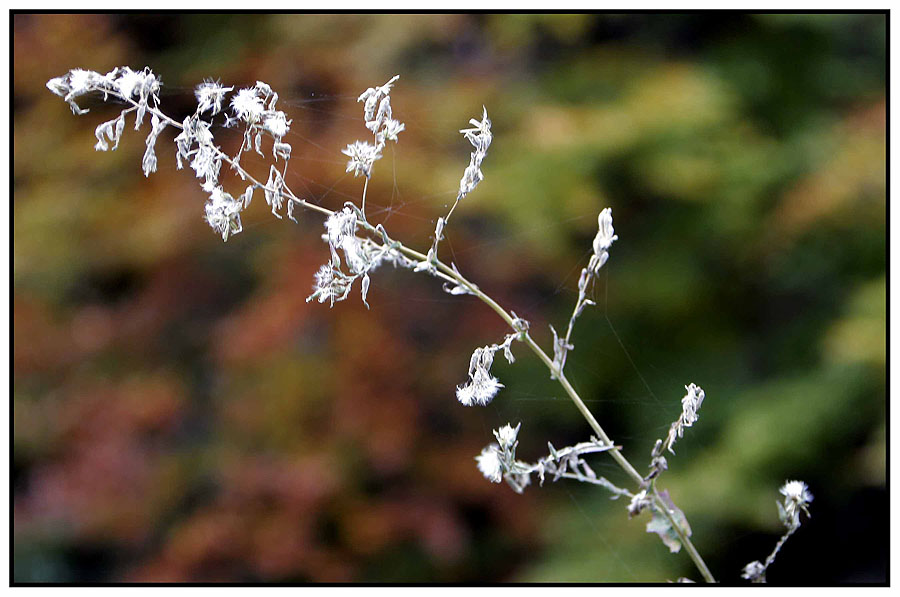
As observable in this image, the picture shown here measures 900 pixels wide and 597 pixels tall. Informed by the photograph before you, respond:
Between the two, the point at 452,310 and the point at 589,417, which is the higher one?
the point at 452,310

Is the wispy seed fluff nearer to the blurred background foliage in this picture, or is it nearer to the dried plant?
the dried plant

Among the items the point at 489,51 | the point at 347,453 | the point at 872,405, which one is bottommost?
the point at 872,405

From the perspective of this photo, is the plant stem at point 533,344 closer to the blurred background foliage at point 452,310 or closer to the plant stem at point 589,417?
the plant stem at point 589,417

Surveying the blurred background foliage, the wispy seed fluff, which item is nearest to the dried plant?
the wispy seed fluff

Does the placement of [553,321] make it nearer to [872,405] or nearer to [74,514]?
[872,405]

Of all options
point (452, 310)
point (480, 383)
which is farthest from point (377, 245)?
point (452, 310)

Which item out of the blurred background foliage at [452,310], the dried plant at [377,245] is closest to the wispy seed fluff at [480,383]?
the dried plant at [377,245]

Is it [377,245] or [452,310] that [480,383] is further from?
[452,310]

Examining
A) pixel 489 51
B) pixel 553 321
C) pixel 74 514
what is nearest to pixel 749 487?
pixel 553 321
